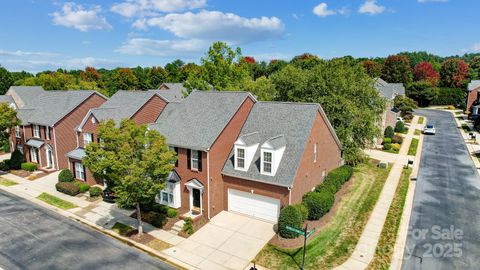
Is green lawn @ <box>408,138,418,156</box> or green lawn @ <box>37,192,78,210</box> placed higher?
green lawn @ <box>408,138,418,156</box>

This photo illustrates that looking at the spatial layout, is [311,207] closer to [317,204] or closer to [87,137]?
[317,204]

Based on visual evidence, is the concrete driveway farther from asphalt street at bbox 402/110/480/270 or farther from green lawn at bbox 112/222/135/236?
asphalt street at bbox 402/110/480/270

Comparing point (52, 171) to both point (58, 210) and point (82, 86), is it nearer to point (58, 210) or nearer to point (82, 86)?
point (58, 210)

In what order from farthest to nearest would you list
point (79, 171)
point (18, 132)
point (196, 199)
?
1. point (18, 132)
2. point (79, 171)
3. point (196, 199)

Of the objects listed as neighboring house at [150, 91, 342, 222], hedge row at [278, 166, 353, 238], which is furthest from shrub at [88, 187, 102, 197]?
hedge row at [278, 166, 353, 238]

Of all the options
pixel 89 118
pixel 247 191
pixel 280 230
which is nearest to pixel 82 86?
pixel 89 118

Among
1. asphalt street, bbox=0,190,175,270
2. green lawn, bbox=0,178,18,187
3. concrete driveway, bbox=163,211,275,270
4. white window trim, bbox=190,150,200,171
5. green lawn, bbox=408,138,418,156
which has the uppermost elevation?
white window trim, bbox=190,150,200,171

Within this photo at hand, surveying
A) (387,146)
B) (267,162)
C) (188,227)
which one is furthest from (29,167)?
(387,146)
